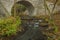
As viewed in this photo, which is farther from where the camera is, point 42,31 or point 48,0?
point 48,0

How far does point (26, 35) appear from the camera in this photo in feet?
45.9

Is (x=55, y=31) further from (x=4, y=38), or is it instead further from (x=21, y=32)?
(x=4, y=38)

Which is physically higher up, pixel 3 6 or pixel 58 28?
pixel 3 6

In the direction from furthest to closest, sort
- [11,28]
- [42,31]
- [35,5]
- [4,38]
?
1. [35,5]
2. [42,31]
3. [11,28]
4. [4,38]

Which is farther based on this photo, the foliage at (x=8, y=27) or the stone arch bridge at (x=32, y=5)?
the stone arch bridge at (x=32, y=5)

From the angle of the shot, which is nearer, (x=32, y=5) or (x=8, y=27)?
(x=8, y=27)

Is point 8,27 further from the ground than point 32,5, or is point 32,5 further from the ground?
point 32,5

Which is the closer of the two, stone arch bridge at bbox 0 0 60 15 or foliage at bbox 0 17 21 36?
foliage at bbox 0 17 21 36

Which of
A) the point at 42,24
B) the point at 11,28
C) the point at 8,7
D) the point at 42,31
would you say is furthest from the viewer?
the point at 8,7

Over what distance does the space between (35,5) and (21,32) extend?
6.61m

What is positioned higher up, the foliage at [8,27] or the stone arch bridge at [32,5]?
the stone arch bridge at [32,5]

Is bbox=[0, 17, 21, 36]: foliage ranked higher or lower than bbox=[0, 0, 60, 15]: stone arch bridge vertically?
lower

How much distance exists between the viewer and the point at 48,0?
21094 millimetres

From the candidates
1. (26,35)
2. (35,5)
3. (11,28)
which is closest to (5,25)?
(11,28)
